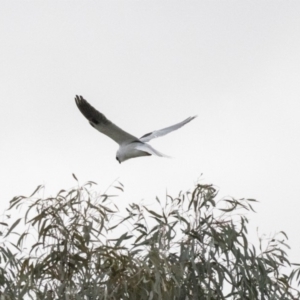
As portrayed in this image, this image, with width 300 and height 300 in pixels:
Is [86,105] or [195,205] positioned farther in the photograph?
[86,105]

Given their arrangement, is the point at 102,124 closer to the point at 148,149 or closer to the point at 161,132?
the point at 148,149

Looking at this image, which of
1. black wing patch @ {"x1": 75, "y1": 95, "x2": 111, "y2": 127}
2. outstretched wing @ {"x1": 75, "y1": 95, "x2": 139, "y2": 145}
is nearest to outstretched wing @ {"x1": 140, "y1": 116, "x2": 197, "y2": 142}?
outstretched wing @ {"x1": 75, "y1": 95, "x2": 139, "y2": 145}

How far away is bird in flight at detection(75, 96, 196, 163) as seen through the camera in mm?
9156

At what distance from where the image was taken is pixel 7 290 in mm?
6109

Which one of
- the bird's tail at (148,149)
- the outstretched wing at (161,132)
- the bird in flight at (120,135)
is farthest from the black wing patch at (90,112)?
the outstretched wing at (161,132)

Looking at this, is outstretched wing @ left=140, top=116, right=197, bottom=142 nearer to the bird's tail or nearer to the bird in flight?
the bird in flight

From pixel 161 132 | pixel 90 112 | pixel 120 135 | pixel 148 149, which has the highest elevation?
pixel 161 132

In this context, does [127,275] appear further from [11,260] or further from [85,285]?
[11,260]

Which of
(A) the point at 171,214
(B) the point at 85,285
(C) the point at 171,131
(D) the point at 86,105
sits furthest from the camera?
(C) the point at 171,131

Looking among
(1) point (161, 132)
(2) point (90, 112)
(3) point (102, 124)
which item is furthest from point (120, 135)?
(1) point (161, 132)

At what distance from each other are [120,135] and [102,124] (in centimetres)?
25

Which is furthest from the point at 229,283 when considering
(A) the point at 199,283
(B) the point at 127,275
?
(B) the point at 127,275

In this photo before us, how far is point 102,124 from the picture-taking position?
9.32 m

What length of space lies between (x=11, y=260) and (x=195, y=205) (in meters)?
1.21
